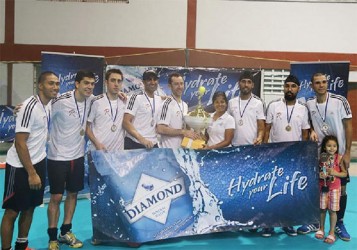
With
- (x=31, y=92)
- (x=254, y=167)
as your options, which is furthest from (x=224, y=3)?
(x=254, y=167)

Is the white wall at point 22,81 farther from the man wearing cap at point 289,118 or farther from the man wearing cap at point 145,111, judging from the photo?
the man wearing cap at point 289,118

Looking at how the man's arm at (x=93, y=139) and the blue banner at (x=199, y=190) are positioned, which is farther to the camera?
the man's arm at (x=93, y=139)

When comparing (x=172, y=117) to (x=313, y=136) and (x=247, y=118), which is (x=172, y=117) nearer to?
(x=247, y=118)

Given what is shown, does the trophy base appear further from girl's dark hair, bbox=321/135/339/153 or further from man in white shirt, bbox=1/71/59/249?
man in white shirt, bbox=1/71/59/249

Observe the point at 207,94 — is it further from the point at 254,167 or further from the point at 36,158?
the point at 36,158

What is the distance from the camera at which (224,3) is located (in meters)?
12.0

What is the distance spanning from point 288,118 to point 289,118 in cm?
1

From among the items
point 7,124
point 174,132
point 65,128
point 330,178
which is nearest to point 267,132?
point 330,178

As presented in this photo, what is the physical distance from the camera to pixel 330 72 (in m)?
6.25

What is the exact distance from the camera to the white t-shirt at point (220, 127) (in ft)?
15.6

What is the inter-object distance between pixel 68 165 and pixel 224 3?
9.22m

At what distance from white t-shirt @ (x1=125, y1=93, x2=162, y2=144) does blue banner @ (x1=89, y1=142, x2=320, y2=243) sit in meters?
0.74

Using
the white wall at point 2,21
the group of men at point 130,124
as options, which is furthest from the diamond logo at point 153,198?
the white wall at point 2,21

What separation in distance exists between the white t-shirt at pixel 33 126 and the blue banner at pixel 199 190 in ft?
1.97
